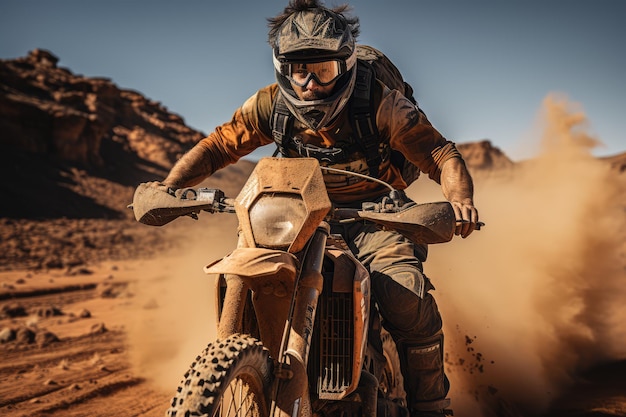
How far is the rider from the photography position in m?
3.77

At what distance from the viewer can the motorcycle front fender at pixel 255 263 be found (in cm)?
253

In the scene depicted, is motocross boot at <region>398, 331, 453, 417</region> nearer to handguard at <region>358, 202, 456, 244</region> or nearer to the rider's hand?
the rider's hand

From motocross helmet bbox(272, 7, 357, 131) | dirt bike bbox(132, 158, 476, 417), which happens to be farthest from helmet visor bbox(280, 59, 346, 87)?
dirt bike bbox(132, 158, 476, 417)

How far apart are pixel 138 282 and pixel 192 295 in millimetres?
5139

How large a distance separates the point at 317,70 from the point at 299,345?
1.77 meters

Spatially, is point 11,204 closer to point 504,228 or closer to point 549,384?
point 504,228

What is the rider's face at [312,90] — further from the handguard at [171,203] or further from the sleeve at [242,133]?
the handguard at [171,203]

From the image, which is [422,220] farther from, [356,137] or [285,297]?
[356,137]

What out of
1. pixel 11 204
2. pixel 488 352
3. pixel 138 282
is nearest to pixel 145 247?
pixel 11 204

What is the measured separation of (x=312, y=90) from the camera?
3.78 metres

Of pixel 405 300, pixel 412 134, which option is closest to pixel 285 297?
pixel 405 300

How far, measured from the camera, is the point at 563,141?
1655cm

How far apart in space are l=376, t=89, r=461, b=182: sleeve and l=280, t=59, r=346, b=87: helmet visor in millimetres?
463

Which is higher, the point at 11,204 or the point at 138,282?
the point at 11,204
